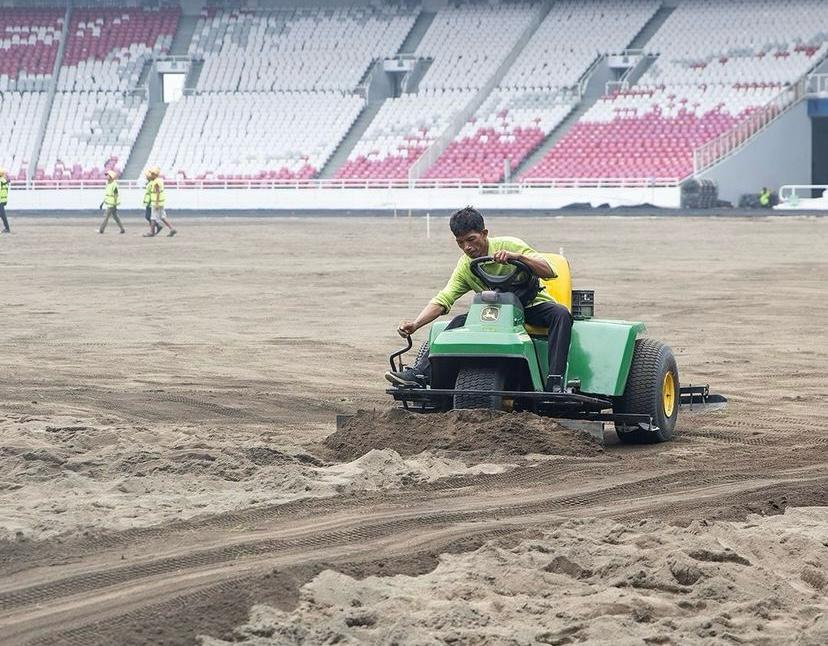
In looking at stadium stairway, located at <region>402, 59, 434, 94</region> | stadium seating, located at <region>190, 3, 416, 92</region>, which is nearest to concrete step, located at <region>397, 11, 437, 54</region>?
stadium seating, located at <region>190, 3, 416, 92</region>

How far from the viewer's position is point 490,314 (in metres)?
10.1

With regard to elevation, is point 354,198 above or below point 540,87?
below

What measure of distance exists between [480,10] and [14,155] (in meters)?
18.5

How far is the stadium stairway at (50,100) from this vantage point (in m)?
58.2

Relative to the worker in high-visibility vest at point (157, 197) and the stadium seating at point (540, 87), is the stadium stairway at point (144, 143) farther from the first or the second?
the worker in high-visibility vest at point (157, 197)

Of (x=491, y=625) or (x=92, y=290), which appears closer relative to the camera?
(x=491, y=625)

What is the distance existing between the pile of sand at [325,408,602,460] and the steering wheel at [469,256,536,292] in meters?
0.89

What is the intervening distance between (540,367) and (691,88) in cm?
4422

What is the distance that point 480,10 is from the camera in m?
60.1

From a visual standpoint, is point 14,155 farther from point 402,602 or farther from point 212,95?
point 402,602

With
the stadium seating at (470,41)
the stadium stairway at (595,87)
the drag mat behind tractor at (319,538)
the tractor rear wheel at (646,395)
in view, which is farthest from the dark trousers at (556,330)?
the stadium seating at (470,41)

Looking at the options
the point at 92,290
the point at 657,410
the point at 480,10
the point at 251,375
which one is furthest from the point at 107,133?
the point at 657,410

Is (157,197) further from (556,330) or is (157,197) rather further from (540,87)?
(556,330)

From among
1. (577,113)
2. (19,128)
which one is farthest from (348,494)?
(19,128)
